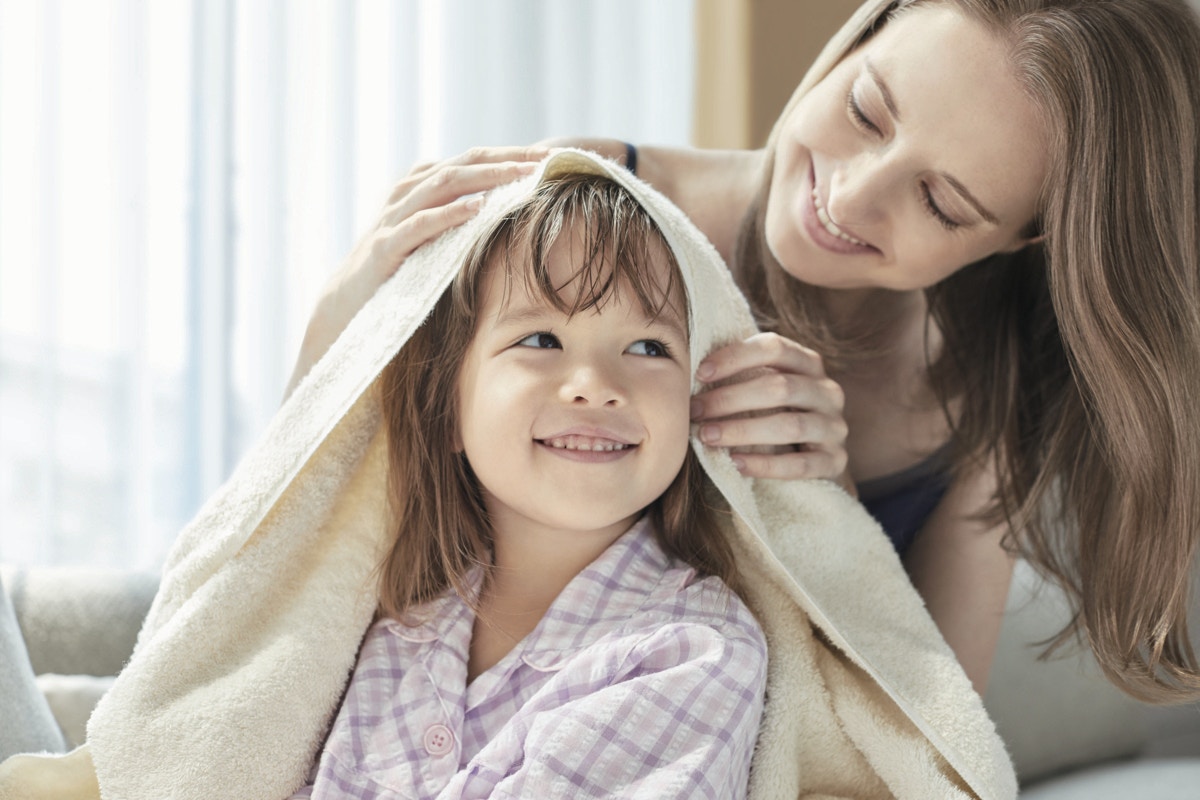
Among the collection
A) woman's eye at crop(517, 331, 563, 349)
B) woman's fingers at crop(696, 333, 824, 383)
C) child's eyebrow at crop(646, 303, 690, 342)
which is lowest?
woman's fingers at crop(696, 333, 824, 383)

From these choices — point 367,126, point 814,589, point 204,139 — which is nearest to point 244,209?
point 204,139

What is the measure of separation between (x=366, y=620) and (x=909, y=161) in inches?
27.7

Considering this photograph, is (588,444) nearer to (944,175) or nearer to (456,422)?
(456,422)

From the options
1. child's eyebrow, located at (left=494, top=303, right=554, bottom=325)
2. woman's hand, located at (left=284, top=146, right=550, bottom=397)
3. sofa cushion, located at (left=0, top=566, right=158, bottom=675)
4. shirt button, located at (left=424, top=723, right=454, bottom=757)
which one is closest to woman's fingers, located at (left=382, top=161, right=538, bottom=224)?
woman's hand, located at (left=284, top=146, right=550, bottom=397)

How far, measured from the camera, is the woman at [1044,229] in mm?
1101

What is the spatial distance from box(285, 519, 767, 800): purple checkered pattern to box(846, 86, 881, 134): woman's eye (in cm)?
48

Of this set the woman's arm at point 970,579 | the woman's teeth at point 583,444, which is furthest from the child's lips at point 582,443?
the woman's arm at point 970,579

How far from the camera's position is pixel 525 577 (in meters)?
1.08

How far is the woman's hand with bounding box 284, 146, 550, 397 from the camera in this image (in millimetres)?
1043

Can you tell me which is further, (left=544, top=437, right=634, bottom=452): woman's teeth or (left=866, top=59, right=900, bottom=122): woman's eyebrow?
(left=866, top=59, right=900, bottom=122): woman's eyebrow

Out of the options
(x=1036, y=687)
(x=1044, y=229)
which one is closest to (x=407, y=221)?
(x=1044, y=229)

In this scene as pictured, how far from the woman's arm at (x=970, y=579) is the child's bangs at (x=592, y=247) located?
597 millimetres

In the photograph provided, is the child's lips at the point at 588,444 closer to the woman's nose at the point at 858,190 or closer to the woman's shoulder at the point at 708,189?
the woman's nose at the point at 858,190

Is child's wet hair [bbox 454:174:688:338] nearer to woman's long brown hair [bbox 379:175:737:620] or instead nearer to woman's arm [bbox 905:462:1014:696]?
woman's long brown hair [bbox 379:175:737:620]
